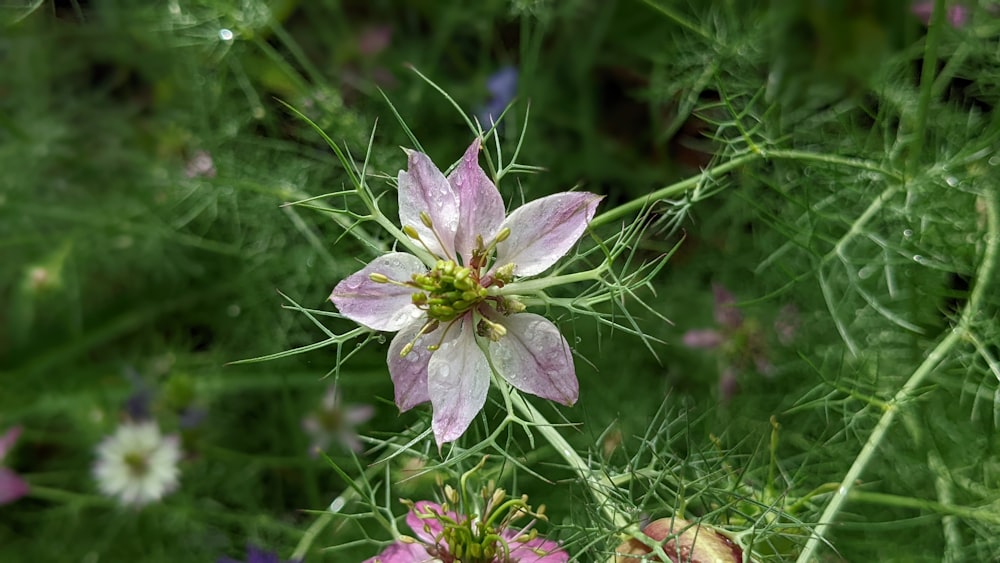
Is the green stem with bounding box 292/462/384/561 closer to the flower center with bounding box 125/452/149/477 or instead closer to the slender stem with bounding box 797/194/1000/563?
the flower center with bounding box 125/452/149/477

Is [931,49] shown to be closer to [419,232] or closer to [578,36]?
[419,232]

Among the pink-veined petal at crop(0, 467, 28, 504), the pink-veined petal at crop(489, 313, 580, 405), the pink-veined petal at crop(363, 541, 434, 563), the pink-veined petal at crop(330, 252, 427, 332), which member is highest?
the pink-veined petal at crop(330, 252, 427, 332)

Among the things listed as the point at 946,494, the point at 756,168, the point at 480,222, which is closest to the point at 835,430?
the point at 946,494

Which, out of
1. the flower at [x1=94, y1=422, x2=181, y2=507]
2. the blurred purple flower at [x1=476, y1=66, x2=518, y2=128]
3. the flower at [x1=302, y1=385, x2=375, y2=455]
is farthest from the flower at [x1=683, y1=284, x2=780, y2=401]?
the flower at [x1=94, y1=422, x2=181, y2=507]

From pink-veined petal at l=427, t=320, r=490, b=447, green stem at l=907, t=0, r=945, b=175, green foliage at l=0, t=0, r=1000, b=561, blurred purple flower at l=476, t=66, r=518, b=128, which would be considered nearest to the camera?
pink-veined petal at l=427, t=320, r=490, b=447

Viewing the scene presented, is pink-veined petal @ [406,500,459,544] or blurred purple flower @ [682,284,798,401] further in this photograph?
blurred purple flower @ [682,284,798,401]

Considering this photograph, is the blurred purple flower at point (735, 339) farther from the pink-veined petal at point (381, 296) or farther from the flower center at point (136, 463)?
the flower center at point (136, 463)

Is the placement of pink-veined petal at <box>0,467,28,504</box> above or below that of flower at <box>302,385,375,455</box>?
Answer: below
